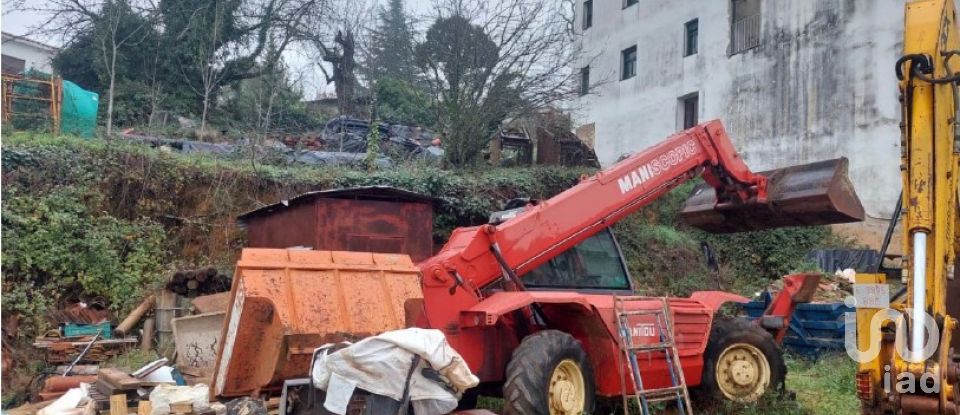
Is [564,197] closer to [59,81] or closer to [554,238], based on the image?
[554,238]

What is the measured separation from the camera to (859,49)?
69.1ft

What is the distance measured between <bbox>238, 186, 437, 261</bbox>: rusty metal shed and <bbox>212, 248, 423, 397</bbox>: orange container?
582 centimetres

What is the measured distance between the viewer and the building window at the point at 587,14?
31.5 m

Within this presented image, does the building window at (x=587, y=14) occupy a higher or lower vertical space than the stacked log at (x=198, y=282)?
higher

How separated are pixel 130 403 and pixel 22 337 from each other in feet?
16.2

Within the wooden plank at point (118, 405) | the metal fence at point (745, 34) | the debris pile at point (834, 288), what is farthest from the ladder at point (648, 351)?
the metal fence at point (745, 34)

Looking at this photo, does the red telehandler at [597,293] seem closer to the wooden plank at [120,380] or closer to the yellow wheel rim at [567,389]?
the yellow wheel rim at [567,389]

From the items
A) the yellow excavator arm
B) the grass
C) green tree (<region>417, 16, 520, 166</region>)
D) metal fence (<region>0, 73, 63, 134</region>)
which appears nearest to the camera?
the yellow excavator arm

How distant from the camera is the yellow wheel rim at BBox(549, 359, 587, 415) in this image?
658cm

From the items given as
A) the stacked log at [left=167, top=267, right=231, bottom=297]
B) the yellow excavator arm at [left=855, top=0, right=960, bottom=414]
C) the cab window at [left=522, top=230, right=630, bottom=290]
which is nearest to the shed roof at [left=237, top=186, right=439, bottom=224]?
the stacked log at [left=167, top=267, right=231, bottom=297]

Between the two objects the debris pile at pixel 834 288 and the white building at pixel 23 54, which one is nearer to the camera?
the debris pile at pixel 834 288

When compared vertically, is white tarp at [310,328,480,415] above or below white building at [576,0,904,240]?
below

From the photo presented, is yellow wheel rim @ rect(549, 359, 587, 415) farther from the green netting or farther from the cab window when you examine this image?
the green netting

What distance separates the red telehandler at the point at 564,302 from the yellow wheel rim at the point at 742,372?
0.01 m
